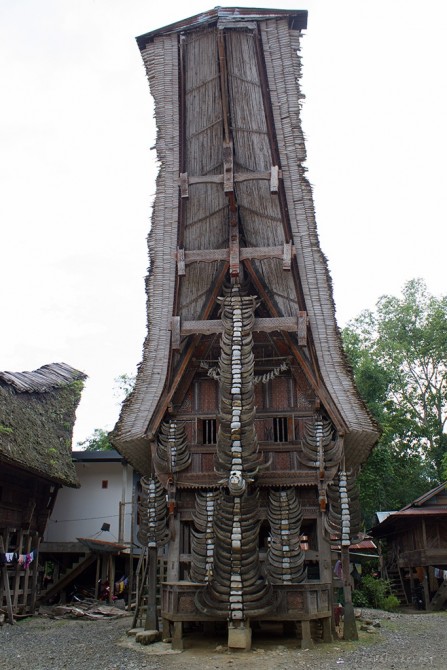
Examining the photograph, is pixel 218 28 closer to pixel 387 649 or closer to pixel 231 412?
pixel 231 412

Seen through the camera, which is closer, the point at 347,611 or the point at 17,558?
the point at 347,611

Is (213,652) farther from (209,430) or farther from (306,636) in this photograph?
(209,430)

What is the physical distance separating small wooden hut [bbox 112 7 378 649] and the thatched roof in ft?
10.5

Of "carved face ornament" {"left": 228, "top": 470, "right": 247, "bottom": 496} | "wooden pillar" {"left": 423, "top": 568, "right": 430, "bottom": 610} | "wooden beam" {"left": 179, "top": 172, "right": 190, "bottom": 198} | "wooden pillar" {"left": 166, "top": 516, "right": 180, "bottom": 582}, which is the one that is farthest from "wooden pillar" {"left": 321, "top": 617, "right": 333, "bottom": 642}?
"wooden pillar" {"left": 423, "top": 568, "right": 430, "bottom": 610}

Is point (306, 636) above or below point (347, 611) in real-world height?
below

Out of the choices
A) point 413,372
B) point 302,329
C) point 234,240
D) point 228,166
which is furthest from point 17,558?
point 413,372

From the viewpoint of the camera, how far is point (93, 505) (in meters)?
20.7

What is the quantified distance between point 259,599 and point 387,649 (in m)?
2.37

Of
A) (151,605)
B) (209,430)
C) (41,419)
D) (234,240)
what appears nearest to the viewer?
(151,605)

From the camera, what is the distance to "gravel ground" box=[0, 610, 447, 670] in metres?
8.72

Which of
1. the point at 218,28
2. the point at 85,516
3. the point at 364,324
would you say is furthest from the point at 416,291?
the point at 218,28

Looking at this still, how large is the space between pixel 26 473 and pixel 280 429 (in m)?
7.22

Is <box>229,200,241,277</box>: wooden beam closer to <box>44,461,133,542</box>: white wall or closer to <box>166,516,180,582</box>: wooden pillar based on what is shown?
<box>166,516,180,582</box>: wooden pillar

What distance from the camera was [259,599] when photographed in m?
9.74
